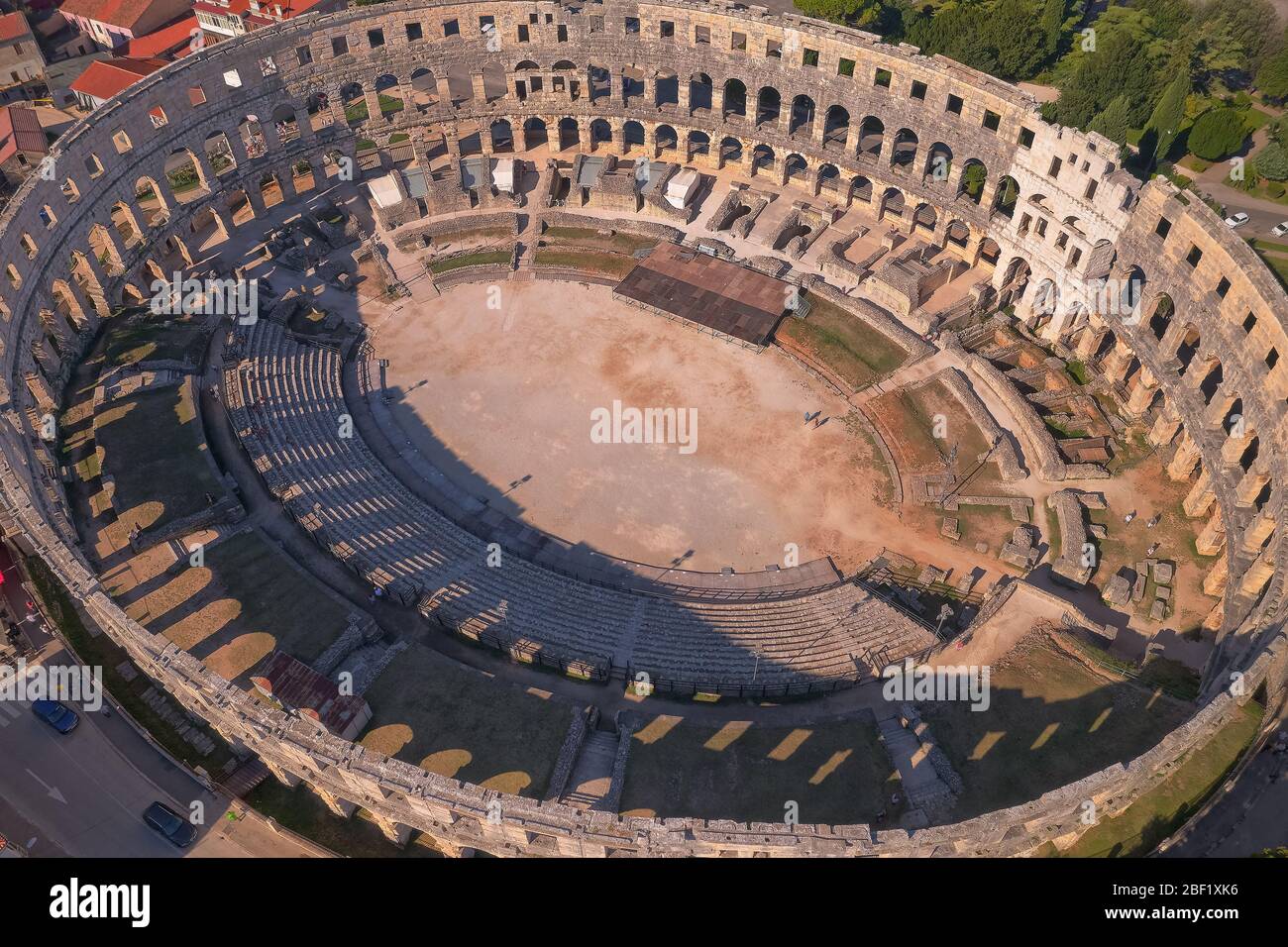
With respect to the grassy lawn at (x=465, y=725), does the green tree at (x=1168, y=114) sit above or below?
above

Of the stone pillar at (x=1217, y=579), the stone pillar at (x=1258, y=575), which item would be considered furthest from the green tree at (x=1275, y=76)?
the stone pillar at (x=1258, y=575)

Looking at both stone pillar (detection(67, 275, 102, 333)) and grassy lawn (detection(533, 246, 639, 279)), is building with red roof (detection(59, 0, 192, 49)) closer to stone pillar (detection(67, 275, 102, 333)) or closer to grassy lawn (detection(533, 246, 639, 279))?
stone pillar (detection(67, 275, 102, 333))

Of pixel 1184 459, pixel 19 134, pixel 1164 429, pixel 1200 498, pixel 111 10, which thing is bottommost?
pixel 1200 498

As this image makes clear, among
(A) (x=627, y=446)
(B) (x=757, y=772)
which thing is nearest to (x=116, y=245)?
(A) (x=627, y=446)

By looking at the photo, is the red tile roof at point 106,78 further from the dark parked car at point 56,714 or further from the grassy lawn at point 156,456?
the dark parked car at point 56,714

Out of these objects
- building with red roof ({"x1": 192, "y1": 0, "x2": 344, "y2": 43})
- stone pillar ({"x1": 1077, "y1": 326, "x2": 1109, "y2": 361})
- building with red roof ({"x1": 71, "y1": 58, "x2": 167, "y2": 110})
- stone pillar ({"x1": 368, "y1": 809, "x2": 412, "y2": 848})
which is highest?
building with red roof ({"x1": 192, "y1": 0, "x2": 344, "y2": 43})

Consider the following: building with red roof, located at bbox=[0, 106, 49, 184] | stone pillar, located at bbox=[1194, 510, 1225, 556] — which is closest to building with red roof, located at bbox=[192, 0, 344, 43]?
building with red roof, located at bbox=[0, 106, 49, 184]

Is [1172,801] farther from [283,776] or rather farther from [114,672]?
[114,672]
